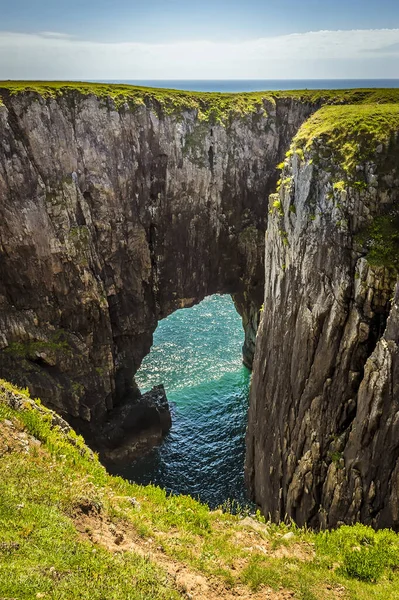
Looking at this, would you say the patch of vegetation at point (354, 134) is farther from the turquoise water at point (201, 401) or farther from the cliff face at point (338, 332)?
the turquoise water at point (201, 401)

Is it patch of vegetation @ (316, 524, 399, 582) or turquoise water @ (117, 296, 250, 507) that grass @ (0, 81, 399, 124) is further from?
patch of vegetation @ (316, 524, 399, 582)

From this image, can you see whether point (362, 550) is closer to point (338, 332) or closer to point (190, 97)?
point (338, 332)

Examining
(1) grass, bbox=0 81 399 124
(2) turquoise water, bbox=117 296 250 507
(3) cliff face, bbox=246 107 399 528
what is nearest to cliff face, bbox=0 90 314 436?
(1) grass, bbox=0 81 399 124

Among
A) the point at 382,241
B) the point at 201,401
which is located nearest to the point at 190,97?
the point at 201,401

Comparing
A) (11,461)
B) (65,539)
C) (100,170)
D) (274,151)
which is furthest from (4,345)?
(274,151)

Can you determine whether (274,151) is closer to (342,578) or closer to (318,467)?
(318,467)
